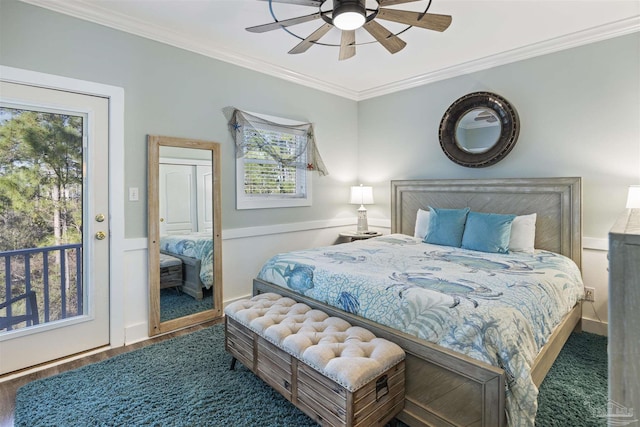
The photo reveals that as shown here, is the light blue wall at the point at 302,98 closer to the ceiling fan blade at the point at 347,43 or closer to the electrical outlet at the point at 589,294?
the electrical outlet at the point at 589,294

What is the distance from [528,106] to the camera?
3.27 metres

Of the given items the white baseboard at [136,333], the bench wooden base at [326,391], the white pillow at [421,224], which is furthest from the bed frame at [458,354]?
the white baseboard at [136,333]

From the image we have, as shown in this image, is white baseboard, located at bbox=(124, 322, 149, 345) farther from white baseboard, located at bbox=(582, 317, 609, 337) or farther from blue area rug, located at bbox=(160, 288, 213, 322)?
white baseboard, located at bbox=(582, 317, 609, 337)

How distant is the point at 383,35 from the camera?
7.37 feet

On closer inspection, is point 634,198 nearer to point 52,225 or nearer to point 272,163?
point 272,163

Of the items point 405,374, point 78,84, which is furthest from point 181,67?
point 405,374

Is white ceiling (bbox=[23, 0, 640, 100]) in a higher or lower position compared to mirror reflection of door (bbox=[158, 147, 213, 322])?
higher

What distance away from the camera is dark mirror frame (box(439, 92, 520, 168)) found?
3334 millimetres

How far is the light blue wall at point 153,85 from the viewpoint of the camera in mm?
2320

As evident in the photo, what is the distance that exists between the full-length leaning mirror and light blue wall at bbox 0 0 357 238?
0.37ft

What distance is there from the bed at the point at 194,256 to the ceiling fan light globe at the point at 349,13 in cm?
222

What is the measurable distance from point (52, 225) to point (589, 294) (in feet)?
14.8

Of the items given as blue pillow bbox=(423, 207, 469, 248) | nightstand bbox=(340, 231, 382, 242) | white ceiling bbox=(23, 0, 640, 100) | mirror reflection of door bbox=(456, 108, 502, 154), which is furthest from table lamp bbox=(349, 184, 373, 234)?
white ceiling bbox=(23, 0, 640, 100)

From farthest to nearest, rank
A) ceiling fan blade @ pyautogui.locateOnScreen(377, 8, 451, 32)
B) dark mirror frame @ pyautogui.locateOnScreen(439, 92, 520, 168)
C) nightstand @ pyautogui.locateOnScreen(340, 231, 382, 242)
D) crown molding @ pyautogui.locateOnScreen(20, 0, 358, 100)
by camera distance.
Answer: nightstand @ pyautogui.locateOnScreen(340, 231, 382, 242) < dark mirror frame @ pyautogui.locateOnScreen(439, 92, 520, 168) < crown molding @ pyautogui.locateOnScreen(20, 0, 358, 100) < ceiling fan blade @ pyautogui.locateOnScreen(377, 8, 451, 32)
